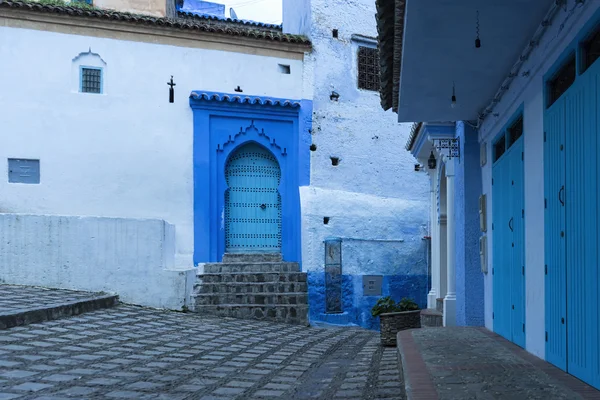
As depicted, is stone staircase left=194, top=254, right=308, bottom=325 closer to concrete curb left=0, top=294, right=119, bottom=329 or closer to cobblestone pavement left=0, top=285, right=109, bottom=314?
concrete curb left=0, top=294, right=119, bottom=329

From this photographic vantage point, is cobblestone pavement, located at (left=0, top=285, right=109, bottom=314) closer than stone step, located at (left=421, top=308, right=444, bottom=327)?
Yes

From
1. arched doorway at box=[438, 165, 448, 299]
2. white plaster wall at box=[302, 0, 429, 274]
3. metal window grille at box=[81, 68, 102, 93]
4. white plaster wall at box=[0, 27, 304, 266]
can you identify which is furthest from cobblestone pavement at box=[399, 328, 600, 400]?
metal window grille at box=[81, 68, 102, 93]

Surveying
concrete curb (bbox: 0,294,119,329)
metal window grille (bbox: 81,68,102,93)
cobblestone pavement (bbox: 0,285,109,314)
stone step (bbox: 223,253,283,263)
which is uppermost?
metal window grille (bbox: 81,68,102,93)

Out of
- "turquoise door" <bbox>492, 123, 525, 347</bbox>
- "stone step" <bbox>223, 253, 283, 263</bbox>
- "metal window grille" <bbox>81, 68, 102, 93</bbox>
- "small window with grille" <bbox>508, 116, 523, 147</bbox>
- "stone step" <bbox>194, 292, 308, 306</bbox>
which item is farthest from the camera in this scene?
"stone step" <bbox>223, 253, 283, 263</bbox>

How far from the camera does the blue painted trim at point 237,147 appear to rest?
549 inches

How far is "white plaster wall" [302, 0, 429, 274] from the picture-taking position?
14.8m

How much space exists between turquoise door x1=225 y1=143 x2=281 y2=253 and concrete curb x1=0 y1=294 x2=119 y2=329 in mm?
4062

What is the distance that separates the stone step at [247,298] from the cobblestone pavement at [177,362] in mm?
1504

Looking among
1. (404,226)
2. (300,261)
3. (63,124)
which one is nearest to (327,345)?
(300,261)

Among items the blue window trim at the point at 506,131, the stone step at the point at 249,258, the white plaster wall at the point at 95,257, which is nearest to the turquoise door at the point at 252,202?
the stone step at the point at 249,258

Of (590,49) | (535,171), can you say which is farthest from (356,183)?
(590,49)

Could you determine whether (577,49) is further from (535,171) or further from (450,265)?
(450,265)

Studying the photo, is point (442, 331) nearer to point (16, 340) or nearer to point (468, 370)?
point (468, 370)

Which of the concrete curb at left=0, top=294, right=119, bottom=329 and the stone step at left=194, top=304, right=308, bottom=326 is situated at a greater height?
the concrete curb at left=0, top=294, right=119, bottom=329
